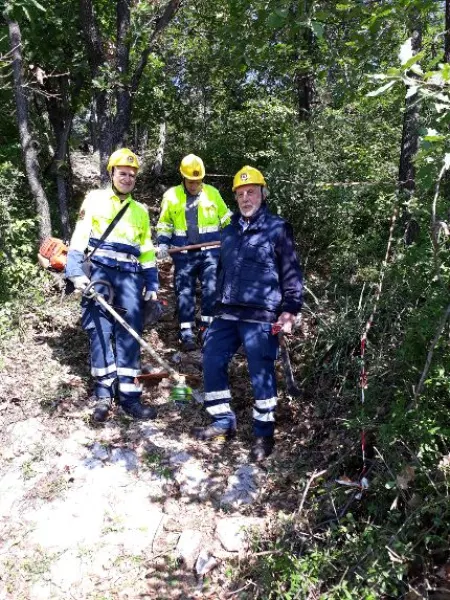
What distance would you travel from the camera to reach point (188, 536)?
3.78 metres

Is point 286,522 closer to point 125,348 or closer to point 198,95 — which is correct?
point 125,348

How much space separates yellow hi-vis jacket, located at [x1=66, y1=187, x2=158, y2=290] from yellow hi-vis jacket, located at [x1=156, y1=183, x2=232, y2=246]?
106 centimetres

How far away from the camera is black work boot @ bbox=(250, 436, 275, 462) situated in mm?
4406

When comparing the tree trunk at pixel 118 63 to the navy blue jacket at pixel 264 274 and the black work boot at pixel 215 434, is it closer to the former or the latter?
the navy blue jacket at pixel 264 274

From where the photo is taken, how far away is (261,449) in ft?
14.5

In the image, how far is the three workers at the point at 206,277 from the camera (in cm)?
439

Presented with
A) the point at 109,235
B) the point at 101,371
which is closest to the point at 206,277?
the point at 109,235

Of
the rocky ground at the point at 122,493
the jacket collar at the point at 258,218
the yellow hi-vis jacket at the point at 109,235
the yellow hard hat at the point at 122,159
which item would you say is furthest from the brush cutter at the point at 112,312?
the jacket collar at the point at 258,218

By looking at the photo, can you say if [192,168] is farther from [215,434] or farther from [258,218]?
[215,434]

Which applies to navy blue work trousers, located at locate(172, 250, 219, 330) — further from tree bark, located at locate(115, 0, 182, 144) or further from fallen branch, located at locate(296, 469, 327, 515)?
fallen branch, located at locate(296, 469, 327, 515)

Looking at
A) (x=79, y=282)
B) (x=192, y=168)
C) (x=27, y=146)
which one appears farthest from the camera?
(x=27, y=146)

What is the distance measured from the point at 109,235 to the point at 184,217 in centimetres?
139

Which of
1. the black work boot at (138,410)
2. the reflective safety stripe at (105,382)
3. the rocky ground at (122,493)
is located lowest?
the rocky ground at (122,493)

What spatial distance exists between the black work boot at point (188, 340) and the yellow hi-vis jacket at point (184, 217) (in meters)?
1.04
